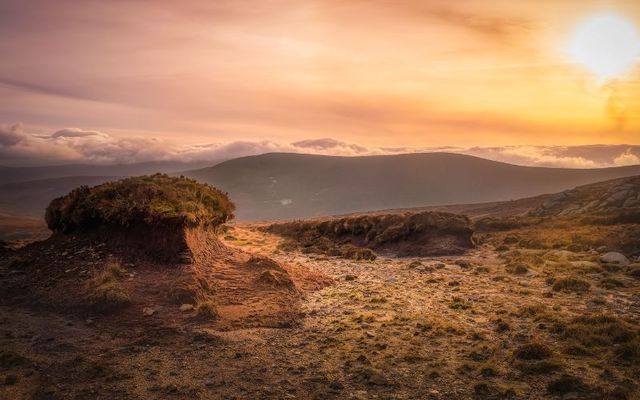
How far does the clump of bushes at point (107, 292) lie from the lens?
13.0 m

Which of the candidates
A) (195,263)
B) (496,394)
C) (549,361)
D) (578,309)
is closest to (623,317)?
(578,309)

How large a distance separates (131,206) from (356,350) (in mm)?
10523

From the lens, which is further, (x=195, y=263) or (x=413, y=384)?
(x=195, y=263)

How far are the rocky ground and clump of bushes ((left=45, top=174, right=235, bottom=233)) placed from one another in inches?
117

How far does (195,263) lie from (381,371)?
9099 millimetres

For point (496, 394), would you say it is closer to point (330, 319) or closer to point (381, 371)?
point (381, 371)

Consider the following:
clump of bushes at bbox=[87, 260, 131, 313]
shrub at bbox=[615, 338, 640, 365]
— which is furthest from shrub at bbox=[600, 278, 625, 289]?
clump of bushes at bbox=[87, 260, 131, 313]

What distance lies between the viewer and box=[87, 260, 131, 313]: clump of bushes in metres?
13.0

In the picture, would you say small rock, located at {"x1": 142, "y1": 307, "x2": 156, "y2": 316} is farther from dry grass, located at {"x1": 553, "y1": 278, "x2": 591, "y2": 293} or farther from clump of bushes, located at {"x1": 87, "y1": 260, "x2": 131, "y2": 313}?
dry grass, located at {"x1": 553, "y1": 278, "x2": 591, "y2": 293}

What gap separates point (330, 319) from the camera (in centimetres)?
1356

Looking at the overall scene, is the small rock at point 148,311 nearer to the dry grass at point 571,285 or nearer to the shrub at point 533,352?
the shrub at point 533,352

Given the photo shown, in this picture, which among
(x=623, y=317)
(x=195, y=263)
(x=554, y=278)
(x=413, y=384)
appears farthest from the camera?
(x=554, y=278)

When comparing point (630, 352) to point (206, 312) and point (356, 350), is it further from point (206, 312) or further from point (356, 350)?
point (206, 312)

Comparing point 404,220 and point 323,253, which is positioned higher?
point 404,220
